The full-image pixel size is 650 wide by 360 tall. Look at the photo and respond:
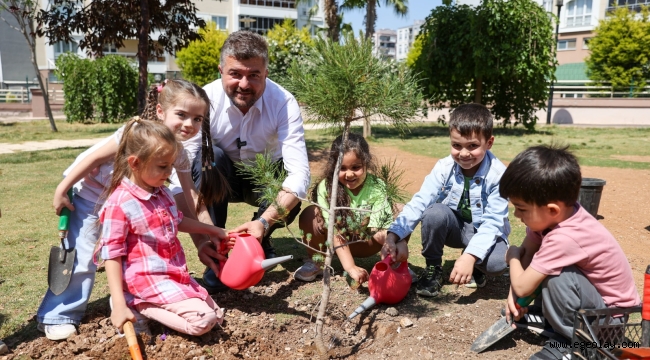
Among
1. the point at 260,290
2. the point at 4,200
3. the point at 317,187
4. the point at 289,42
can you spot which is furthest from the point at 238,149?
the point at 289,42

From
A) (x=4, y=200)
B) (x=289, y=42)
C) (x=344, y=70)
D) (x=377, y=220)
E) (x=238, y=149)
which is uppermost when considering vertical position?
(x=289, y=42)

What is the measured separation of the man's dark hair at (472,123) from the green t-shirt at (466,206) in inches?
11.2

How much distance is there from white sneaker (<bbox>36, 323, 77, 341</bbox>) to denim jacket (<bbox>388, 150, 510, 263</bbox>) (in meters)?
1.56

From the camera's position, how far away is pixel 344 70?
208 cm

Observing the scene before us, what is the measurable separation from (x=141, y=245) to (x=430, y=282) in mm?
1544

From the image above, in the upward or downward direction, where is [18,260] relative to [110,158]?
downward

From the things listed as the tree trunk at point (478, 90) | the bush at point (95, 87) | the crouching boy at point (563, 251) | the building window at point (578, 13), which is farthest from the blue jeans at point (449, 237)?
the building window at point (578, 13)

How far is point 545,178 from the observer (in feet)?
6.57

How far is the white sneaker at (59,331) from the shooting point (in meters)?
2.36

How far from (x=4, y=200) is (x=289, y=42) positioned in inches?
485

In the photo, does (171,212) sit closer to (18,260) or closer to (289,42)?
(18,260)

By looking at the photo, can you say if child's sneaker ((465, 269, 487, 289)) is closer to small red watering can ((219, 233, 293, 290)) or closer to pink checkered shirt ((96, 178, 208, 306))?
small red watering can ((219, 233, 293, 290))

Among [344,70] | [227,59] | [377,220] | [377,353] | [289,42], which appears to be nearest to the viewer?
[344,70]

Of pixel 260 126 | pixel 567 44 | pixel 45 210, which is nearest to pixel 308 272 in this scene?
pixel 260 126
